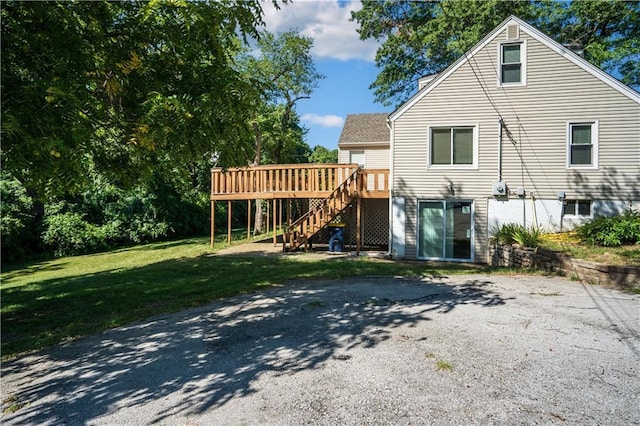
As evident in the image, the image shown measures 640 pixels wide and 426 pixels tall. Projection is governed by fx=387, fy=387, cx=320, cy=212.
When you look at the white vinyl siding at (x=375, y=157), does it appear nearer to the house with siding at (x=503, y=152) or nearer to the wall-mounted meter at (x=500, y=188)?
the house with siding at (x=503, y=152)

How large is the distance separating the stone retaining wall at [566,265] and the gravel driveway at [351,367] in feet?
3.33

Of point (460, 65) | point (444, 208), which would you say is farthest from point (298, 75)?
point (444, 208)

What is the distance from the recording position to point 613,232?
32.1 feet

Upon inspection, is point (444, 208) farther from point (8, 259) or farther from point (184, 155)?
point (8, 259)

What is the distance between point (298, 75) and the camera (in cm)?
2445

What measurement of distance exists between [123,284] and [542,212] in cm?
1241

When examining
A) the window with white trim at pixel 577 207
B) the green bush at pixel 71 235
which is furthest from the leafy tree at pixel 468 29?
the green bush at pixel 71 235

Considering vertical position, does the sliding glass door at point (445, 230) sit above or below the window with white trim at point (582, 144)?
below

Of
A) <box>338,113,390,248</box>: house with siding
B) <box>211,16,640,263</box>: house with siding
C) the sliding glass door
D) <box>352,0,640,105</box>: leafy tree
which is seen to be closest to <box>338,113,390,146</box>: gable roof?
<box>338,113,390,248</box>: house with siding

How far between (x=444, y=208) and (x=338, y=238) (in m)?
3.99

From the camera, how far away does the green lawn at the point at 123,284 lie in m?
6.17

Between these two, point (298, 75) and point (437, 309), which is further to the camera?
point (298, 75)

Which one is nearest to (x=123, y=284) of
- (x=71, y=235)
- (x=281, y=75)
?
(x=71, y=235)

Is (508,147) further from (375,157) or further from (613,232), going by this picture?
(375,157)
